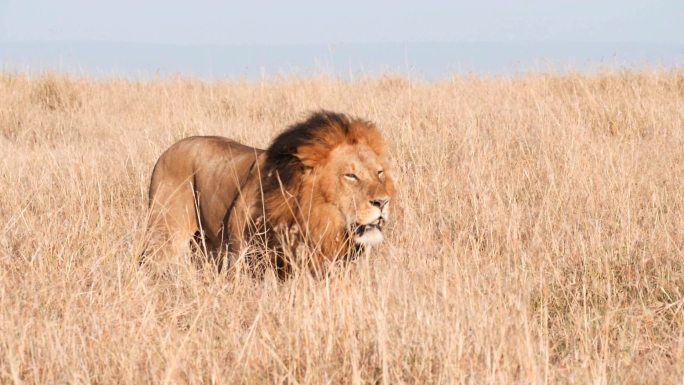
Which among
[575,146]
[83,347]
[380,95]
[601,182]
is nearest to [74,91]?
[380,95]

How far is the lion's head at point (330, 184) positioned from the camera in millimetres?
3508

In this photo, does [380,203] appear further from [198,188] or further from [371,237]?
[198,188]

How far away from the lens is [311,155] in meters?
3.57

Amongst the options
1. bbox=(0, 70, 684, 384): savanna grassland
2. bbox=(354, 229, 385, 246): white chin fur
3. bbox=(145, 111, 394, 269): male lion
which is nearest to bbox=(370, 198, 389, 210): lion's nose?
bbox=(145, 111, 394, 269): male lion

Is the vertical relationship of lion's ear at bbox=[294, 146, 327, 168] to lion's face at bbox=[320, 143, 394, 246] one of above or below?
above

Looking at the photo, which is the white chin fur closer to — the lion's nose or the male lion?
the male lion

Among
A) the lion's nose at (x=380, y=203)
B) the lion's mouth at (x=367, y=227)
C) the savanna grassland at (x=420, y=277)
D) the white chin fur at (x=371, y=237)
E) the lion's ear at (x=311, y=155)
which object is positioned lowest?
the savanna grassland at (x=420, y=277)

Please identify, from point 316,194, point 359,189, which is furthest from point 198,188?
point 359,189

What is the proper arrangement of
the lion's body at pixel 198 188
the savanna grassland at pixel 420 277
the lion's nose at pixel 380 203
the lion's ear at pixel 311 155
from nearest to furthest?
the savanna grassland at pixel 420 277
the lion's nose at pixel 380 203
the lion's ear at pixel 311 155
the lion's body at pixel 198 188

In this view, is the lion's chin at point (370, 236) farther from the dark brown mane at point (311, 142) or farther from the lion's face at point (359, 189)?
the dark brown mane at point (311, 142)

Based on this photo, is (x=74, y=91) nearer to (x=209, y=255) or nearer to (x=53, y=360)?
(x=209, y=255)

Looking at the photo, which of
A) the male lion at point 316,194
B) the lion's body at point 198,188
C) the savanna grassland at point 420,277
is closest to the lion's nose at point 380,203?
the male lion at point 316,194

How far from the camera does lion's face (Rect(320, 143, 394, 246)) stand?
345 centimetres

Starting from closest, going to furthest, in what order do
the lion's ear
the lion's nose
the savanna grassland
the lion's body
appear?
the savanna grassland → the lion's nose → the lion's ear → the lion's body
